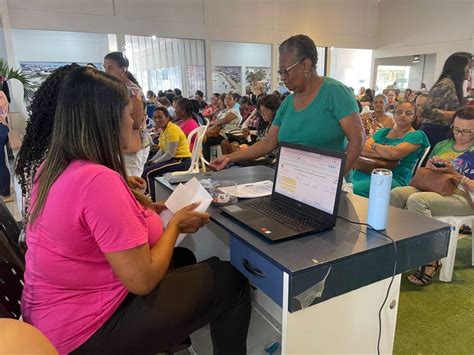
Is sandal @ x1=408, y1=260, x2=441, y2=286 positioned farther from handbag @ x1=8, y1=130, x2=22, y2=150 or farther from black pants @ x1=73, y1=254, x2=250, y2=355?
handbag @ x1=8, y1=130, x2=22, y2=150

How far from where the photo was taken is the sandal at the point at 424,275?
2201mm

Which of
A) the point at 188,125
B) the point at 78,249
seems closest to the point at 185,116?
the point at 188,125

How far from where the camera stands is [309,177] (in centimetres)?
124

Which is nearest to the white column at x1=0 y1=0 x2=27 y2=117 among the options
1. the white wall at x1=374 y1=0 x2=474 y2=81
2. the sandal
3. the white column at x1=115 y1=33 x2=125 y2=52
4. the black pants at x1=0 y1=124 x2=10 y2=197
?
the white column at x1=115 y1=33 x2=125 y2=52

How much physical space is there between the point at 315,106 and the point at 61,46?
25.8ft

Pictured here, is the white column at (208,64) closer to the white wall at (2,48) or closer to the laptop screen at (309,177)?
the white wall at (2,48)

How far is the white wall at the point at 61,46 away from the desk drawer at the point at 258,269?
24.2 ft

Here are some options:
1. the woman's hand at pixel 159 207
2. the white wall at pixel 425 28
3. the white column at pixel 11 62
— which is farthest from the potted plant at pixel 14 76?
the white wall at pixel 425 28

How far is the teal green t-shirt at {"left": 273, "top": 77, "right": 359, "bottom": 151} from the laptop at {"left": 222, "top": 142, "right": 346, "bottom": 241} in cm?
49

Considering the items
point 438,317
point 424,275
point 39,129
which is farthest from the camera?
point 424,275

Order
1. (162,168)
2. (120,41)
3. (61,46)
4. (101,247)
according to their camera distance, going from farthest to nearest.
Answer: (61,46) < (120,41) < (162,168) < (101,247)

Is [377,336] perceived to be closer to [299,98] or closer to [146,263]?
[146,263]

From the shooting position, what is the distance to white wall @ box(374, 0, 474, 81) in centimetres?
771

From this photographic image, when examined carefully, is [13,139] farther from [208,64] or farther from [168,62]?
[168,62]
